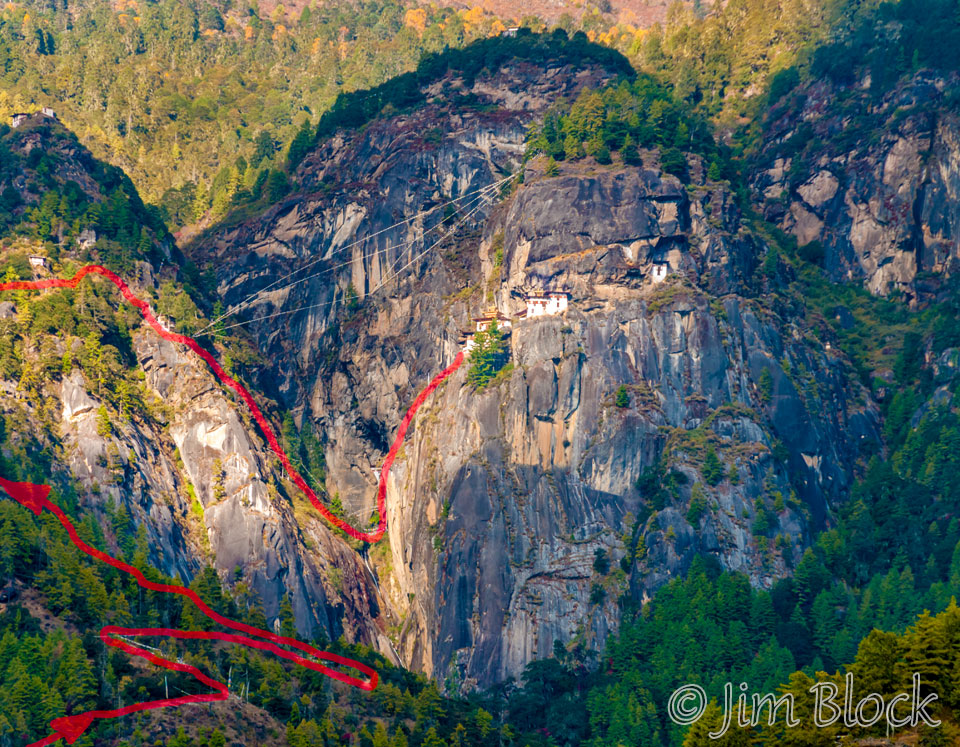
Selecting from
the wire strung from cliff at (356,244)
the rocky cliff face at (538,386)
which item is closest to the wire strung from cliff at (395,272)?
the rocky cliff face at (538,386)

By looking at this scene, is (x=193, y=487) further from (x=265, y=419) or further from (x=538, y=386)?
(x=538, y=386)

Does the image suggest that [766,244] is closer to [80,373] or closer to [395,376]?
[395,376]

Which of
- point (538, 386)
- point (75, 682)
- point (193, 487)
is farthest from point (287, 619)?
point (75, 682)

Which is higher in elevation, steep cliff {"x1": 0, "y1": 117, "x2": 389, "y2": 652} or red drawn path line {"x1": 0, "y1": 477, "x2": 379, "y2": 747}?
steep cliff {"x1": 0, "y1": 117, "x2": 389, "y2": 652}

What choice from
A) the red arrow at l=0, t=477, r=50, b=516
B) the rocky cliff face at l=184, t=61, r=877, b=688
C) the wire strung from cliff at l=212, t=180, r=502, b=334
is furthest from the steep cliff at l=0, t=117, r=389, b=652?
the rocky cliff face at l=184, t=61, r=877, b=688

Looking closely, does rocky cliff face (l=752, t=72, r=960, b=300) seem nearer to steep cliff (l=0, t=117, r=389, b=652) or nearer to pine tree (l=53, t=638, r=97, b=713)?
steep cliff (l=0, t=117, r=389, b=652)

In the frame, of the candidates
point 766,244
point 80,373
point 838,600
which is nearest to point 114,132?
point 80,373
